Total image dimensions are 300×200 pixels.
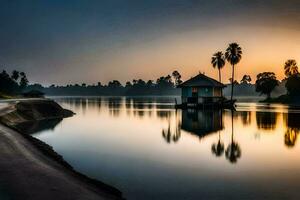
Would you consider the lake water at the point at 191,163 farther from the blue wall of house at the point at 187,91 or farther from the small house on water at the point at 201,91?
the blue wall of house at the point at 187,91

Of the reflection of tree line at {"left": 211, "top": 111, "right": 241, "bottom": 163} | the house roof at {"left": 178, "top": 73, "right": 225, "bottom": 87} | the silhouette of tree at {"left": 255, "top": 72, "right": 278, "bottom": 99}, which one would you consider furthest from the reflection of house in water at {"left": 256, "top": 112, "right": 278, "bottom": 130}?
the silhouette of tree at {"left": 255, "top": 72, "right": 278, "bottom": 99}

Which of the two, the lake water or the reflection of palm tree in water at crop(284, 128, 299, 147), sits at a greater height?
the lake water

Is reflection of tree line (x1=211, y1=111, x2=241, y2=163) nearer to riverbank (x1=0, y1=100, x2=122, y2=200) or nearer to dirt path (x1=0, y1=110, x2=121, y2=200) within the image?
riverbank (x1=0, y1=100, x2=122, y2=200)

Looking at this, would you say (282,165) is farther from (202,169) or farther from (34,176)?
(34,176)

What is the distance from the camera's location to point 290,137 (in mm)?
39562

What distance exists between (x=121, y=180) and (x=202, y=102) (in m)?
72.9

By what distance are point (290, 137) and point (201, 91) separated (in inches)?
2007

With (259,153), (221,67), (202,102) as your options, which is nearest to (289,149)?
(259,153)

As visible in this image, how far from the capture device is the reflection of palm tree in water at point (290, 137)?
3506 cm

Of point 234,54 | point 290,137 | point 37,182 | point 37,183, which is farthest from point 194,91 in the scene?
point 37,183

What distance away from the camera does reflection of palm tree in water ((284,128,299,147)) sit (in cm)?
3506

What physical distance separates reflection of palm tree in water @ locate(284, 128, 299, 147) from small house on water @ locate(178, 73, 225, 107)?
42970 millimetres

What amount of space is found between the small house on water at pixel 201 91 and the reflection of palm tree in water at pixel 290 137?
4297cm

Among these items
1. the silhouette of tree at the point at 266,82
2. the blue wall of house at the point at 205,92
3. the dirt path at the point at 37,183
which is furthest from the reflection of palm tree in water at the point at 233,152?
the silhouette of tree at the point at 266,82
